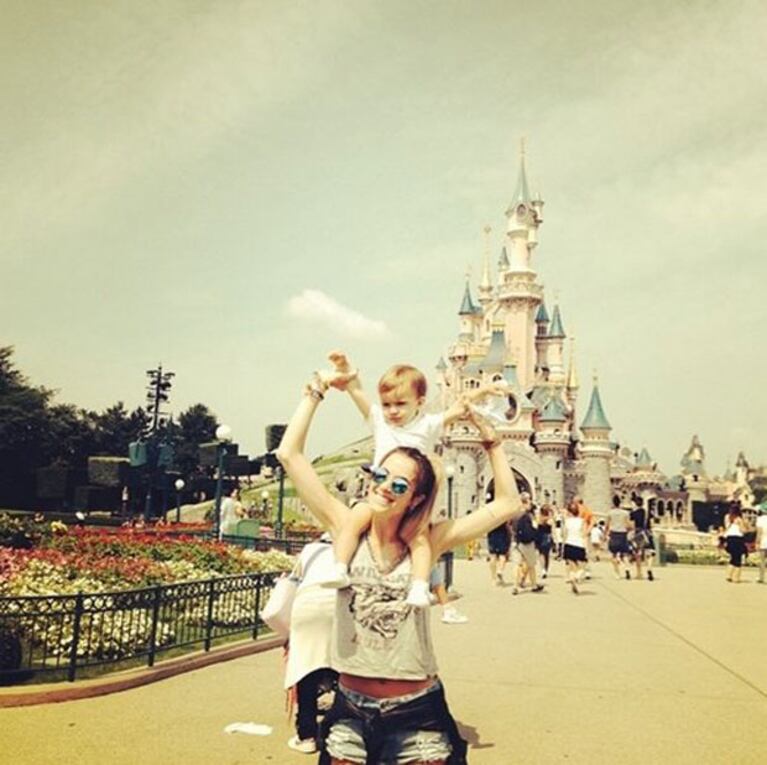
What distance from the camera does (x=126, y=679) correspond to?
20.2 ft

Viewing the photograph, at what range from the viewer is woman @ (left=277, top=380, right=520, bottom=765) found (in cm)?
261

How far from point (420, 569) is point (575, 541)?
12693 mm

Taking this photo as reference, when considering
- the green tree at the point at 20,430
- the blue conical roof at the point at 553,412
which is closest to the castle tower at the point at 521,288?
the blue conical roof at the point at 553,412

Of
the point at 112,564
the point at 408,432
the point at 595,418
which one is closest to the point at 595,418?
the point at 595,418

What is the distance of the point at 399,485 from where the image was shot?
8.63 ft

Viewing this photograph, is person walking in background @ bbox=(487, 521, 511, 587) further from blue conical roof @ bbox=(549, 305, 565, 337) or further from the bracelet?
blue conical roof @ bbox=(549, 305, 565, 337)

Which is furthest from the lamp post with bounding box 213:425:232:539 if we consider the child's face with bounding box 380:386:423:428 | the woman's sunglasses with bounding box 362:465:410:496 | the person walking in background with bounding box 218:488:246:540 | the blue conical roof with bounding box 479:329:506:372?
the blue conical roof with bounding box 479:329:506:372

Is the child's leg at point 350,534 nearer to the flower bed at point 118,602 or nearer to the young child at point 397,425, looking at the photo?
the young child at point 397,425

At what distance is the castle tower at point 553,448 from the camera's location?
56000 millimetres

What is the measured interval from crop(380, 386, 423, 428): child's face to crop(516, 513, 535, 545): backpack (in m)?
11.4

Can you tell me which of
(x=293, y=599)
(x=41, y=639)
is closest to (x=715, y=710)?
(x=293, y=599)

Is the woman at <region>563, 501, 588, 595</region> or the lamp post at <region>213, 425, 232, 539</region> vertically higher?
the lamp post at <region>213, 425, 232, 539</region>

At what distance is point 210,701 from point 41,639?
170 cm

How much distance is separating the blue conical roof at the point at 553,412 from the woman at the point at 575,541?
145ft
